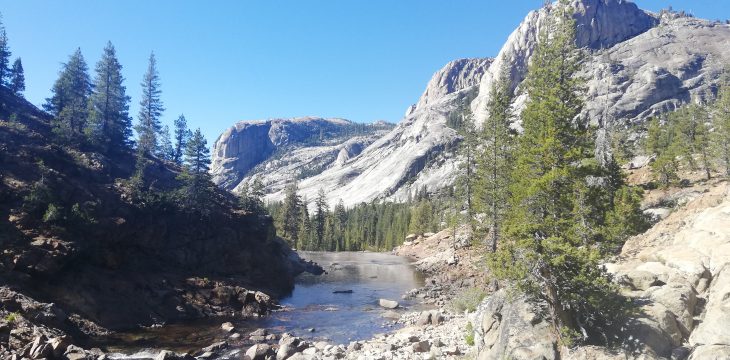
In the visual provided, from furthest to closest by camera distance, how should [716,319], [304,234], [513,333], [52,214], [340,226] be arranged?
[340,226] → [304,234] → [52,214] → [513,333] → [716,319]

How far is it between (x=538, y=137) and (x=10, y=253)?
33.9 meters

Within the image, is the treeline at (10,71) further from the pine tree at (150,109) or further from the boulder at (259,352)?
the boulder at (259,352)

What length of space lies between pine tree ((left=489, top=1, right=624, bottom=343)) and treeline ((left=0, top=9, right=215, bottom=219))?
33.7 metres

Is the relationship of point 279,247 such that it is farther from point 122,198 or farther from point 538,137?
point 538,137

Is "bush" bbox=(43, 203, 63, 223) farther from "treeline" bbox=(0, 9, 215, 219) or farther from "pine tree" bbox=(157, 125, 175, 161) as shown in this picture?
"pine tree" bbox=(157, 125, 175, 161)

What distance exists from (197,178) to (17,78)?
161 ft

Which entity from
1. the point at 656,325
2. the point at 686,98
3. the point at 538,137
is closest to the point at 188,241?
the point at 538,137

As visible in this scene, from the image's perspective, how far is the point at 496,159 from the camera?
39.6 meters

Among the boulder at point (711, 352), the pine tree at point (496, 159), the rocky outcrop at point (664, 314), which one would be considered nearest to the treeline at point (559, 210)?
the rocky outcrop at point (664, 314)

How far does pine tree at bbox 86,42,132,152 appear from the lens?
188ft

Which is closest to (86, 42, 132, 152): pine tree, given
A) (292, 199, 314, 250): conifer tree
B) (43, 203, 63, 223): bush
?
(43, 203, 63, 223): bush

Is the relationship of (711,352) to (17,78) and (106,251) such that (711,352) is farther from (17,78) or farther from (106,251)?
(17,78)

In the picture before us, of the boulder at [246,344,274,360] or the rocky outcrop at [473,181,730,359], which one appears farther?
the boulder at [246,344,274,360]

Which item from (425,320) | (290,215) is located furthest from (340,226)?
(425,320)
